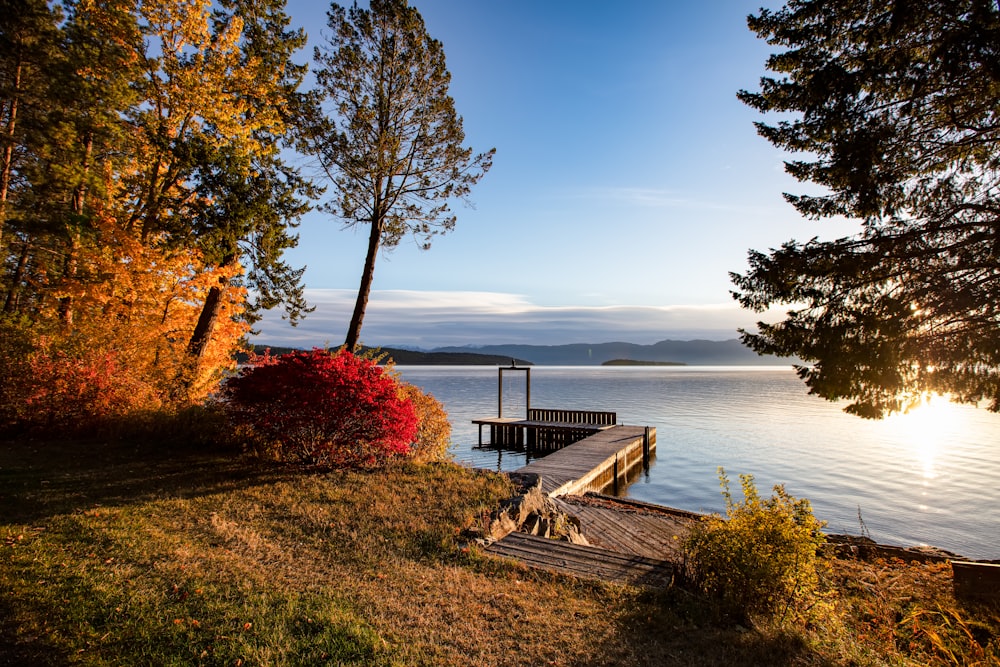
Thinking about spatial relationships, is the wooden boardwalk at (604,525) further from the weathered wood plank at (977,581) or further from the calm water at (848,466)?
the weathered wood plank at (977,581)

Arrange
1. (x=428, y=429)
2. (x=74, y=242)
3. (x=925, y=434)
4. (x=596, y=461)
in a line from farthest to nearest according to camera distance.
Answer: (x=925, y=434)
(x=596, y=461)
(x=74, y=242)
(x=428, y=429)

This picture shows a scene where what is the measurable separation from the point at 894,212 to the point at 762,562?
236 inches

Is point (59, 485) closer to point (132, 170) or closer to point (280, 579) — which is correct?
point (280, 579)

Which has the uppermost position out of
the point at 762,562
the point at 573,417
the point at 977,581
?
the point at 762,562

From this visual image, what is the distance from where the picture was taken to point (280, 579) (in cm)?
534

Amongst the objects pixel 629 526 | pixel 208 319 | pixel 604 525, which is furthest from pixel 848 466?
pixel 208 319

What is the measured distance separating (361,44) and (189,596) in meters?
14.8

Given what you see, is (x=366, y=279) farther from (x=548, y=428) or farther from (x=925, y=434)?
(x=925, y=434)

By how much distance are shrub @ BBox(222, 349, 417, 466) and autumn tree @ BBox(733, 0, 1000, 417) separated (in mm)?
6851

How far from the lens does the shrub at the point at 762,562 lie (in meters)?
5.28

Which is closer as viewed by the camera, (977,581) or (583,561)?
(977,581)

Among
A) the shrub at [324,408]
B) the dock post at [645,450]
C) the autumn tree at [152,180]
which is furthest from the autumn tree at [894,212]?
the dock post at [645,450]

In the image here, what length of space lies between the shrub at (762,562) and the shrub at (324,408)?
20.7 ft

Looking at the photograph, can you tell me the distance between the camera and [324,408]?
9625mm
